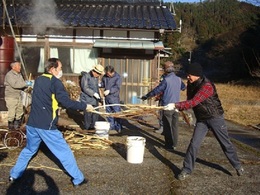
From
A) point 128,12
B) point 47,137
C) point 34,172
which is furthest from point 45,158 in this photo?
point 128,12

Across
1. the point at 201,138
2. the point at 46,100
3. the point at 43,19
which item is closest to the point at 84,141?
the point at 46,100

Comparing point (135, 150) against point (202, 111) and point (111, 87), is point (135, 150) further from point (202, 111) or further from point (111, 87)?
point (111, 87)

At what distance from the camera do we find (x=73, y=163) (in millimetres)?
4293

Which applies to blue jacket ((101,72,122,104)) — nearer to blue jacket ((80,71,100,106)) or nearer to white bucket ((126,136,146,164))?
blue jacket ((80,71,100,106))

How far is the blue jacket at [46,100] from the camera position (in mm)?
4199

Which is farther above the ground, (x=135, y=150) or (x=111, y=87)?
(x=111, y=87)

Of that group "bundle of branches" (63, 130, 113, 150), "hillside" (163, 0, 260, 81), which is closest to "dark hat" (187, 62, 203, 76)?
"bundle of branches" (63, 130, 113, 150)

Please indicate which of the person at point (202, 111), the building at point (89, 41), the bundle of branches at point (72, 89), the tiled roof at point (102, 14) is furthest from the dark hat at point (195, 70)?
the bundle of branches at point (72, 89)

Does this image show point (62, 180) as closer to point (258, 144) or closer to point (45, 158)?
point (45, 158)

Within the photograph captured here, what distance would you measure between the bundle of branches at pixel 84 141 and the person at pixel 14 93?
3.84 ft

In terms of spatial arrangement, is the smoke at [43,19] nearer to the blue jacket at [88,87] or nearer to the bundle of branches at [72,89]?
the bundle of branches at [72,89]

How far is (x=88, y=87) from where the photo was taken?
729 centimetres

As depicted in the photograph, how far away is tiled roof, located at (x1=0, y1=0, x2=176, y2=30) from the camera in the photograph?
10.0 meters

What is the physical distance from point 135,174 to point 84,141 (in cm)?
178
